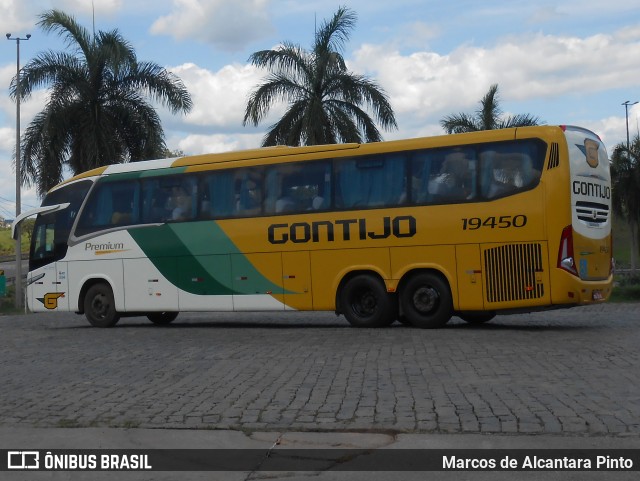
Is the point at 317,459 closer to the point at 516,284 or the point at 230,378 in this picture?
the point at 230,378

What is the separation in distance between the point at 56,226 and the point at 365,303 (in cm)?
777

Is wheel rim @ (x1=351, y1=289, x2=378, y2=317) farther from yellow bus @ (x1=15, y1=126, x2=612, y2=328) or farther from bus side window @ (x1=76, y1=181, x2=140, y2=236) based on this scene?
bus side window @ (x1=76, y1=181, x2=140, y2=236)

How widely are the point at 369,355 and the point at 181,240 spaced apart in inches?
315

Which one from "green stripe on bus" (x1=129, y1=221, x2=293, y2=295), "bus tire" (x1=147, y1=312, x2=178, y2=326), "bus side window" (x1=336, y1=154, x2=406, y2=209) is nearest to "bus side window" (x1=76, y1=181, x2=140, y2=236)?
"green stripe on bus" (x1=129, y1=221, x2=293, y2=295)

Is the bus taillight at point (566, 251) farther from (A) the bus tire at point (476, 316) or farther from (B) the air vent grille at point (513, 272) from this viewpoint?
(A) the bus tire at point (476, 316)

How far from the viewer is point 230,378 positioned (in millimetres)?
10680

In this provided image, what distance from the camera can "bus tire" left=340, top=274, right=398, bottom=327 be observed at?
17.3 metres

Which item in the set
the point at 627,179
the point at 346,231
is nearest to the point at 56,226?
the point at 346,231

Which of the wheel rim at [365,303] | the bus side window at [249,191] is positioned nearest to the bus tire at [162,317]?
the bus side window at [249,191]

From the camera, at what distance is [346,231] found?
58.0ft

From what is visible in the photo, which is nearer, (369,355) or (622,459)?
(622,459)

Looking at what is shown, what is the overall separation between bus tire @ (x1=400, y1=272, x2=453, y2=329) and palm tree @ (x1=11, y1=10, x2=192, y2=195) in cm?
1899
